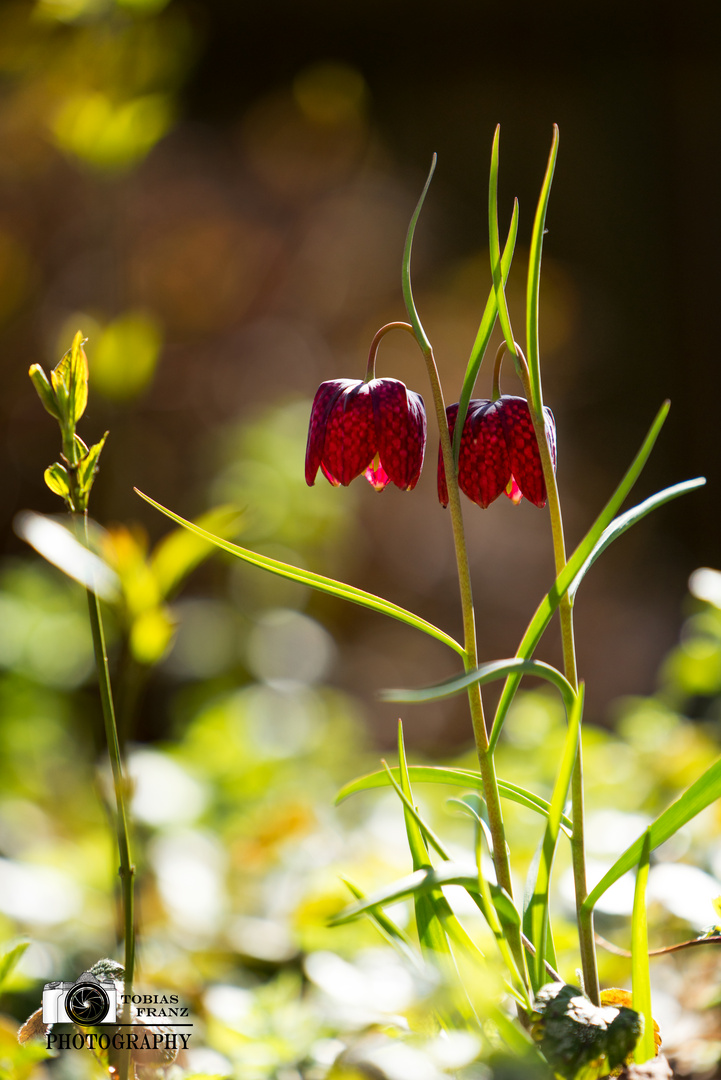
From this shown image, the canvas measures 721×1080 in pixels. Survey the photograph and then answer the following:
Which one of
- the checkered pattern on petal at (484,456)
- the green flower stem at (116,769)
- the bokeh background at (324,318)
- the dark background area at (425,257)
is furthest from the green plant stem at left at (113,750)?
the dark background area at (425,257)

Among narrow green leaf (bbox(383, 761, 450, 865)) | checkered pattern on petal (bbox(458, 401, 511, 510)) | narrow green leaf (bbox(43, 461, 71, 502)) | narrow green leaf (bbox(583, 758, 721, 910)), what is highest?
checkered pattern on petal (bbox(458, 401, 511, 510))

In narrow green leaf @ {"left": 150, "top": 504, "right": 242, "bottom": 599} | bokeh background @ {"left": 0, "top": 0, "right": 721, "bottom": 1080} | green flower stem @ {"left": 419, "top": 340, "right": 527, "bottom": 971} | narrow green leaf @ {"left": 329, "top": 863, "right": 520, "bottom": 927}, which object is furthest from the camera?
bokeh background @ {"left": 0, "top": 0, "right": 721, "bottom": 1080}

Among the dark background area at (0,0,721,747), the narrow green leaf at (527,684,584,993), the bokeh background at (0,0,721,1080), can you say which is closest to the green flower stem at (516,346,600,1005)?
the narrow green leaf at (527,684,584,993)

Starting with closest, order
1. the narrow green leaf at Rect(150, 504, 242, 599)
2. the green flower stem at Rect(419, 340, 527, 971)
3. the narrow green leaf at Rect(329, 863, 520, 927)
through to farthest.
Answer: the narrow green leaf at Rect(329, 863, 520, 927)
the green flower stem at Rect(419, 340, 527, 971)
the narrow green leaf at Rect(150, 504, 242, 599)

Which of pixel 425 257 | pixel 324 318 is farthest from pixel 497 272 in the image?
pixel 425 257

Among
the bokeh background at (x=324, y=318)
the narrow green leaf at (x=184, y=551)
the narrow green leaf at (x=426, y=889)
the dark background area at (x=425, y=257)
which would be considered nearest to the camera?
the narrow green leaf at (x=426, y=889)

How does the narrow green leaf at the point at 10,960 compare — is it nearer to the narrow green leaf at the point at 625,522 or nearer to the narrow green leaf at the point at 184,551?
the narrow green leaf at the point at 184,551

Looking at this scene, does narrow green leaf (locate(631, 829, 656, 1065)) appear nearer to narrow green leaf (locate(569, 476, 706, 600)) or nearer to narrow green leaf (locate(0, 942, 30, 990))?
narrow green leaf (locate(569, 476, 706, 600))

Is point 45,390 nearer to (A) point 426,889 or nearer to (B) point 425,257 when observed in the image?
(A) point 426,889
